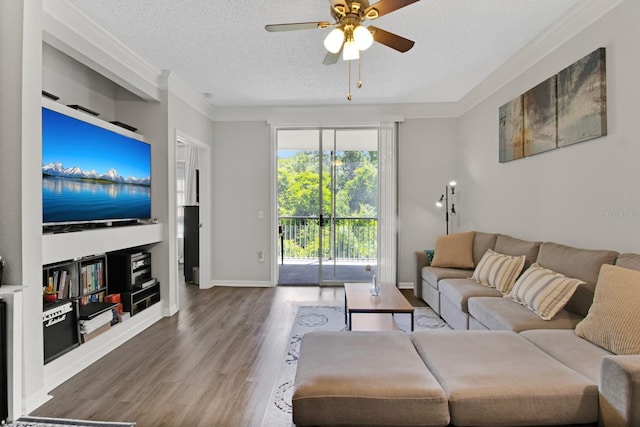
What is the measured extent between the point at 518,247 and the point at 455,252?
89 centimetres

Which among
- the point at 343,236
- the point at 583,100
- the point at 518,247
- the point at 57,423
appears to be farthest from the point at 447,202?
the point at 57,423

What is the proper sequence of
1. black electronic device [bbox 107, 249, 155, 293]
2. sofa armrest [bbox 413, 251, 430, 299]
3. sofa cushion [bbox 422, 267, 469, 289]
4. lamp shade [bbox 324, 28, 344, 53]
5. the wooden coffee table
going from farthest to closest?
1. sofa armrest [bbox 413, 251, 430, 299]
2. sofa cushion [bbox 422, 267, 469, 289]
3. black electronic device [bbox 107, 249, 155, 293]
4. the wooden coffee table
5. lamp shade [bbox 324, 28, 344, 53]

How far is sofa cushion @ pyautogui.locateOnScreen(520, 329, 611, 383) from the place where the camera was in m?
1.64

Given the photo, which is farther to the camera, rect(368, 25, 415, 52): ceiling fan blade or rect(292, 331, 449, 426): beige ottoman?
rect(368, 25, 415, 52): ceiling fan blade

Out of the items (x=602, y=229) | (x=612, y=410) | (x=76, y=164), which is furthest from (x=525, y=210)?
(x=76, y=164)

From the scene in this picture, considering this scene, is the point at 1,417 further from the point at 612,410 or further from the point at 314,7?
the point at 314,7

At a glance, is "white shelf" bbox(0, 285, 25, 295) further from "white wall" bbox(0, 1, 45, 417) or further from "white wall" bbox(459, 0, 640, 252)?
"white wall" bbox(459, 0, 640, 252)

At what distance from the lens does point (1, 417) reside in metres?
1.93

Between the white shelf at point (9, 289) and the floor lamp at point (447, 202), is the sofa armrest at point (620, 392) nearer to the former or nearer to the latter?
the white shelf at point (9, 289)

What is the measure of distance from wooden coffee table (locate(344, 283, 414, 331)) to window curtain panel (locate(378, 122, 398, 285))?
1599mm

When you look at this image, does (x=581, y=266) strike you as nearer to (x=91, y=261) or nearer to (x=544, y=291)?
(x=544, y=291)

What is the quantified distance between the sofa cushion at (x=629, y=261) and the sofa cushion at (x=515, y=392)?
83cm

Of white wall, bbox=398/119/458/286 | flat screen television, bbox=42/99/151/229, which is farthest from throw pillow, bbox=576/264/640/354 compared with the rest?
flat screen television, bbox=42/99/151/229

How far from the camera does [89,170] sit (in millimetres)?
2812
